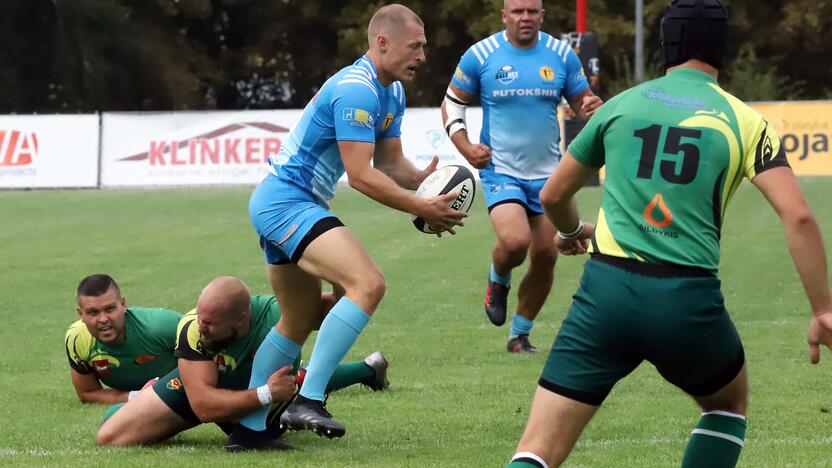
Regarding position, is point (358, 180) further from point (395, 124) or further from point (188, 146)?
point (188, 146)

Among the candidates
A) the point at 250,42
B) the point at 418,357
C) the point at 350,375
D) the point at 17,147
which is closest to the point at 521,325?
the point at 418,357

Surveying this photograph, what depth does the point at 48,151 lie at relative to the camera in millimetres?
31156

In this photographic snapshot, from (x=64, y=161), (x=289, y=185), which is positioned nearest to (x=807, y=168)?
(x=64, y=161)

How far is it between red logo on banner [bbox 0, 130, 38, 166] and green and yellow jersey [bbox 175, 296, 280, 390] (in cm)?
2475

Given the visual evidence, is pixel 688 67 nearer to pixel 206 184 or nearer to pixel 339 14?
pixel 206 184

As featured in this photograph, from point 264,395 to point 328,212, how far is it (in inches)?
37.0

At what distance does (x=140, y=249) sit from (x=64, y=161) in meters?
13.5

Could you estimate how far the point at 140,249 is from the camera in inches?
725

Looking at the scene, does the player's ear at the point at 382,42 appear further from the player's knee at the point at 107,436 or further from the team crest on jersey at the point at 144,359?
the team crest on jersey at the point at 144,359

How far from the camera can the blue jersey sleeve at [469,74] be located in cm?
1027

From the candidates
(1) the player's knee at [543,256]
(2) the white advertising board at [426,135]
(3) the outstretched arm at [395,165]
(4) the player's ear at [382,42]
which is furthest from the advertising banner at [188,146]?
(4) the player's ear at [382,42]

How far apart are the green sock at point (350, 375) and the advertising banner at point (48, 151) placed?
2373cm

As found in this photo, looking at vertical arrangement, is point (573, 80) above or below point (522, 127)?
above

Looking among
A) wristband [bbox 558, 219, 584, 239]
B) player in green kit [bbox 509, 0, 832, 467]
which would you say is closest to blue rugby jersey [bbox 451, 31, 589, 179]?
wristband [bbox 558, 219, 584, 239]
